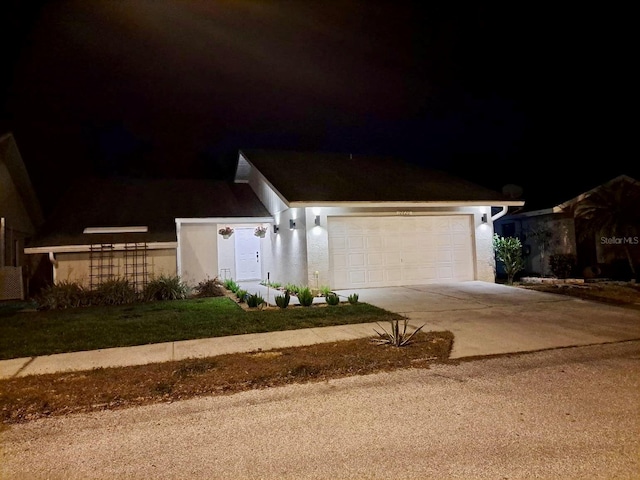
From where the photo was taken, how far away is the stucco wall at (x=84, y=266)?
12.7 metres

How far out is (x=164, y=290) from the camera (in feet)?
40.9

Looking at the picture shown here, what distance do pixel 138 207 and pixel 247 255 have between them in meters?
4.74

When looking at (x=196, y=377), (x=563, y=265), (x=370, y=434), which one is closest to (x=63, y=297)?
(x=196, y=377)

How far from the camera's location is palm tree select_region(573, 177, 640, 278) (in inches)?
514

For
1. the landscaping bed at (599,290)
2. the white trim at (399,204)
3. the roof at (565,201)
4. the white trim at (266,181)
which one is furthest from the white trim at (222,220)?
the roof at (565,201)

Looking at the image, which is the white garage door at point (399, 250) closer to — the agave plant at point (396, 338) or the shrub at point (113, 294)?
the shrub at point (113, 294)

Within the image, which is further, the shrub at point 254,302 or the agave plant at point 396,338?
the shrub at point 254,302

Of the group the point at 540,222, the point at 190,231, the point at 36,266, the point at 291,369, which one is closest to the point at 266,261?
the point at 190,231

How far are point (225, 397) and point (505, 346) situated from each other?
416cm

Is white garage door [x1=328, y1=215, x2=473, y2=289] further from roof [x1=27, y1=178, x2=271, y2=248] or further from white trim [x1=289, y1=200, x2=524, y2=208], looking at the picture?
roof [x1=27, y1=178, x2=271, y2=248]

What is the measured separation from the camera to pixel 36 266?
15.2 m

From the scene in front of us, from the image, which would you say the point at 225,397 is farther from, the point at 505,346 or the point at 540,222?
the point at 540,222

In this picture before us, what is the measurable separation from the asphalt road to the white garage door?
7.92 m
